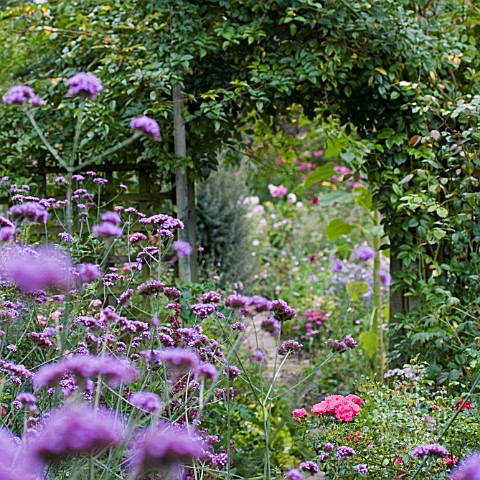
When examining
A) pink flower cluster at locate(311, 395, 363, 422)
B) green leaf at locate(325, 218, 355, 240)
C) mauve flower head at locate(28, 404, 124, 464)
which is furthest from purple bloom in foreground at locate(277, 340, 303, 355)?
green leaf at locate(325, 218, 355, 240)

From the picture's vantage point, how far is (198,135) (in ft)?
12.0

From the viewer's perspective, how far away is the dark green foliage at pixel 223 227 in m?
6.40

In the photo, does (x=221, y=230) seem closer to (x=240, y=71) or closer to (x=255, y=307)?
(x=240, y=71)

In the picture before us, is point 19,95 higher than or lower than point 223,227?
higher

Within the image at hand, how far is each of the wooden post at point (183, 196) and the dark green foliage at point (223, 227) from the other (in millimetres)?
2458

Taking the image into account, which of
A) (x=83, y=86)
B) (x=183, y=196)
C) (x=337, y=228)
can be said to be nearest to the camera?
(x=83, y=86)

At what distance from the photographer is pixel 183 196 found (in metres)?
3.64

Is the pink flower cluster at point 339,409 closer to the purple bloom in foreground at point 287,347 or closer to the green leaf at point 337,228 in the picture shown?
the purple bloom in foreground at point 287,347

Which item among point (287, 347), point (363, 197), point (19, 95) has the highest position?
point (19, 95)

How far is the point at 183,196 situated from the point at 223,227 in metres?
2.84

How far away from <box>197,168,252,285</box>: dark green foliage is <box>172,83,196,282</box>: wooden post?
2.46 m

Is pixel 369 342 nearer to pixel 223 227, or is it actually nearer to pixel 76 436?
pixel 223 227

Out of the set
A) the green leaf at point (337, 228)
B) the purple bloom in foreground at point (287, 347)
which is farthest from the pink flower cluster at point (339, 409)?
the green leaf at point (337, 228)

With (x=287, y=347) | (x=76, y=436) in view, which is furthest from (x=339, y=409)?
(x=76, y=436)
